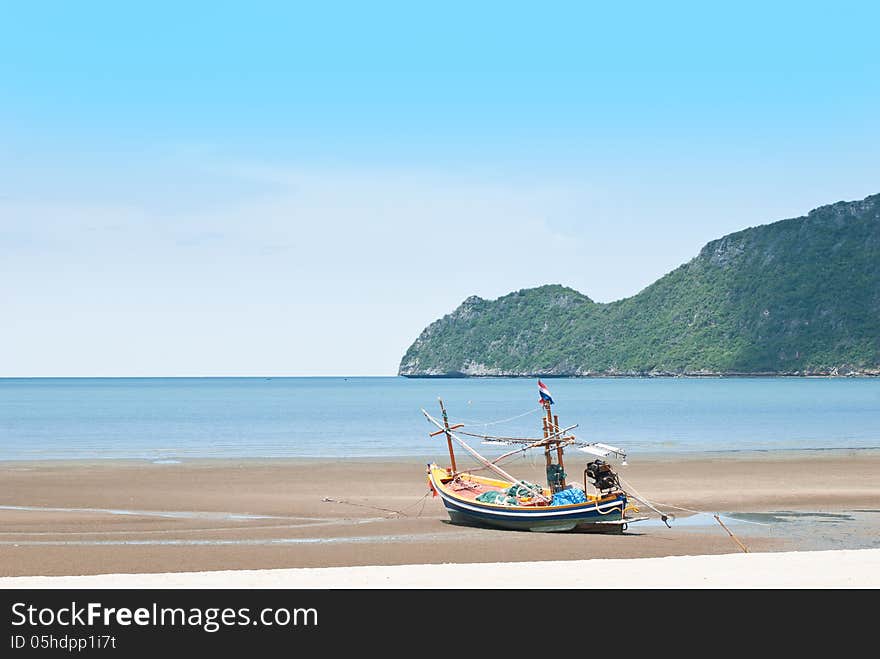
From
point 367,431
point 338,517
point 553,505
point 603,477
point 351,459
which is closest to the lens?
point 553,505

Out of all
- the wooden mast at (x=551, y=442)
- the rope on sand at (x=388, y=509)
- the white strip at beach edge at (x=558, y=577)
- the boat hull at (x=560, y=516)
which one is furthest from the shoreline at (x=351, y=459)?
the white strip at beach edge at (x=558, y=577)

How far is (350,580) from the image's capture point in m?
16.6

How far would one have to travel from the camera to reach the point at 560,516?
2767 cm

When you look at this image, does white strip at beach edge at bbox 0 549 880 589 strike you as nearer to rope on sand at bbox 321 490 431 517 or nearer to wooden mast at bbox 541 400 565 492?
wooden mast at bbox 541 400 565 492

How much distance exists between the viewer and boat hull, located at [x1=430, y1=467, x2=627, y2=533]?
2741 cm

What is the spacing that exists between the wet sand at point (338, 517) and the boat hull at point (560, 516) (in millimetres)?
414

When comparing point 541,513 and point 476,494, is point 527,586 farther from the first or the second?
point 476,494

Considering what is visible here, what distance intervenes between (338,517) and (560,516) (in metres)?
6.84

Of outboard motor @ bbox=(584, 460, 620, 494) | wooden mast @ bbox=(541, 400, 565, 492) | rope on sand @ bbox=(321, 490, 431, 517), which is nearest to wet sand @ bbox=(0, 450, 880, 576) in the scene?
rope on sand @ bbox=(321, 490, 431, 517)

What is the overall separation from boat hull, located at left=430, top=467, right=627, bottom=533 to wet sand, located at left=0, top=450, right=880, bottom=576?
0.41 metres

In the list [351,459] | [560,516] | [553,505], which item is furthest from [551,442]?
[351,459]

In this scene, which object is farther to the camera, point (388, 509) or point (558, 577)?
point (388, 509)

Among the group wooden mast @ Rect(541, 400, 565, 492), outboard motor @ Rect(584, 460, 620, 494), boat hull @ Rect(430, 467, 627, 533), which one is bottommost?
boat hull @ Rect(430, 467, 627, 533)

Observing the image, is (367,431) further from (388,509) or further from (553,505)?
(553,505)
